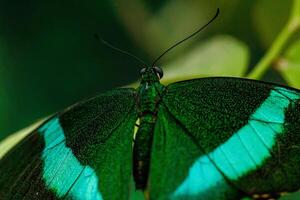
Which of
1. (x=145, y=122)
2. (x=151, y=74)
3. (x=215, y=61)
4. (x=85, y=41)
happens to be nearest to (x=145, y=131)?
(x=145, y=122)

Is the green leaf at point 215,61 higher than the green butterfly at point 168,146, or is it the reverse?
the green leaf at point 215,61

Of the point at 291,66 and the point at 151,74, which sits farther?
the point at 291,66

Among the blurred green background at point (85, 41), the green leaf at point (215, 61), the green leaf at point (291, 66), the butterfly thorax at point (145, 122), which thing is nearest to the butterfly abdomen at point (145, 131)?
the butterfly thorax at point (145, 122)

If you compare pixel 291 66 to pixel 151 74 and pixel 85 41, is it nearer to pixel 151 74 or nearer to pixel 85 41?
pixel 151 74

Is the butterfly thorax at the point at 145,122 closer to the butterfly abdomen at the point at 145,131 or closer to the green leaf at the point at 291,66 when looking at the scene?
the butterfly abdomen at the point at 145,131

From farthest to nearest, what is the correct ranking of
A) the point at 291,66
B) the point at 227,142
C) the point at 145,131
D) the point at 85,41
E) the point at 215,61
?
1. the point at 85,41
2. the point at 215,61
3. the point at 291,66
4. the point at 145,131
5. the point at 227,142

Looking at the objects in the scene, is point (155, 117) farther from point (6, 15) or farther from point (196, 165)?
point (6, 15)
